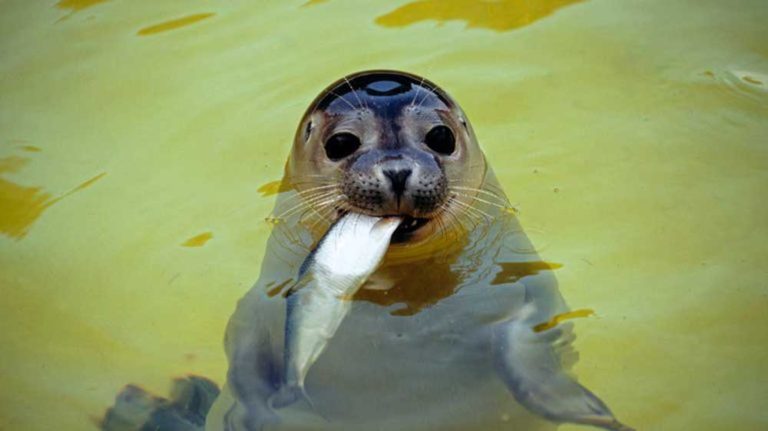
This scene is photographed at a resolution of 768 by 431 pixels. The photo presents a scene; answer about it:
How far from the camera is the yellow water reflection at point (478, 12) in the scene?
6.54m

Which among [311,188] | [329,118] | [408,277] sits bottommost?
[408,277]

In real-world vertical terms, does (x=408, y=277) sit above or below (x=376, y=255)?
below

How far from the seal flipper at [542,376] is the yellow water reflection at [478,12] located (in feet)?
10.6

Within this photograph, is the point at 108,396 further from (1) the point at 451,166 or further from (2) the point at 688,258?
(2) the point at 688,258

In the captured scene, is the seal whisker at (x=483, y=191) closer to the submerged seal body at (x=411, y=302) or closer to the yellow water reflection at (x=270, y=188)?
the submerged seal body at (x=411, y=302)

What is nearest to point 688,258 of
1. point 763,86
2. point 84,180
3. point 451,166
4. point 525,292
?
point 525,292

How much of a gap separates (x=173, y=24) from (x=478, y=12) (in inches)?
87.7

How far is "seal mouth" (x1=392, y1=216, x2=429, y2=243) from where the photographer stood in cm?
371

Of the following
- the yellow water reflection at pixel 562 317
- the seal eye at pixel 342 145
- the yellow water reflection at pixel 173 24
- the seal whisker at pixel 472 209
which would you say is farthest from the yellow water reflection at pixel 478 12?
the yellow water reflection at pixel 562 317

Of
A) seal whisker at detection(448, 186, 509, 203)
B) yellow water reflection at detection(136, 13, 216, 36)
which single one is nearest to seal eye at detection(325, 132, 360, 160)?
seal whisker at detection(448, 186, 509, 203)

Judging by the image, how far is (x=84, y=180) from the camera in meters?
5.23

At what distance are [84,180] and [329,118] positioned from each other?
5.90 feet

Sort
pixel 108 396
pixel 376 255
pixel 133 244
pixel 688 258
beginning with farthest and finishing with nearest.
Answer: pixel 133 244 < pixel 688 258 < pixel 108 396 < pixel 376 255

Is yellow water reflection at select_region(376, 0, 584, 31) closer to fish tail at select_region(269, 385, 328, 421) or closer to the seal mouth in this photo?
the seal mouth
